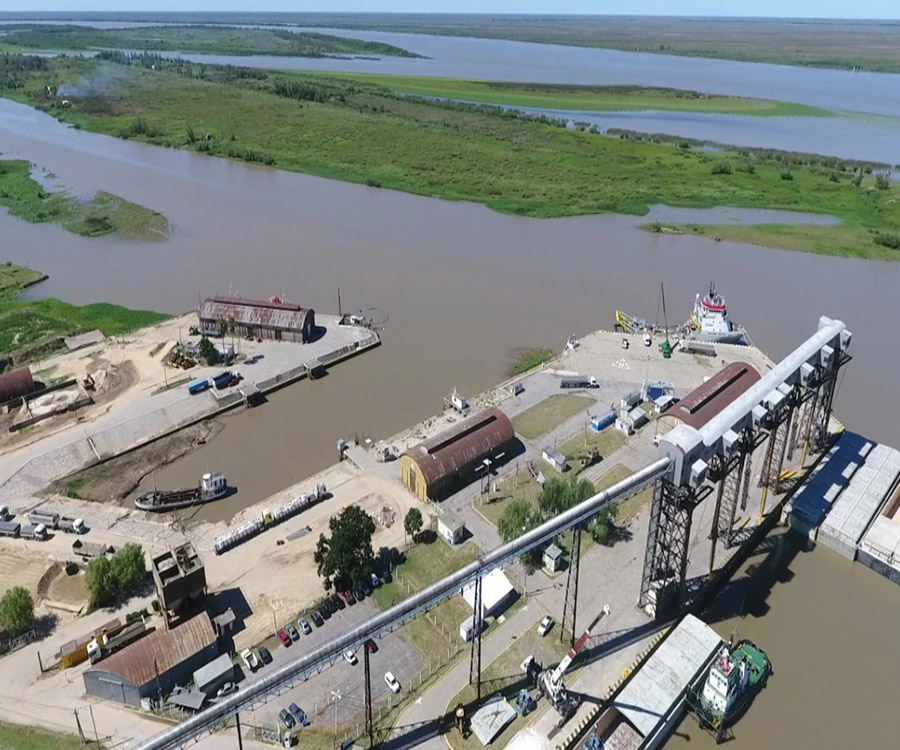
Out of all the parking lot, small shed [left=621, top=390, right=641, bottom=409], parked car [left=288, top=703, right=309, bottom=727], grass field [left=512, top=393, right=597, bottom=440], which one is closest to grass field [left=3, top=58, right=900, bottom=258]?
small shed [left=621, top=390, right=641, bottom=409]

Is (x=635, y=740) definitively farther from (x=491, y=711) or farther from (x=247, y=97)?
(x=247, y=97)

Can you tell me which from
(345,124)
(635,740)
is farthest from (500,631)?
(345,124)

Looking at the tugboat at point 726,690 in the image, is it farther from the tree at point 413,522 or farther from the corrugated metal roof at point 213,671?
the corrugated metal roof at point 213,671

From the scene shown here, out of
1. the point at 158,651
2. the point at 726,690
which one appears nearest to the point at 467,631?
the point at 726,690

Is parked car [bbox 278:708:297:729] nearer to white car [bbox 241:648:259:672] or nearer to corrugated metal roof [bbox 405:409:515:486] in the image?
white car [bbox 241:648:259:672]

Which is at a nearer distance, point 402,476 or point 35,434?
point 402,476

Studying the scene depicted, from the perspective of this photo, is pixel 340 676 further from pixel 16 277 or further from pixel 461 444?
pixel 16 277
